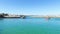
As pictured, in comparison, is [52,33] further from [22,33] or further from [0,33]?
[0,33]

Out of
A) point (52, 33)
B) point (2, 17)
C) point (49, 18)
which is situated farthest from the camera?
point (2, 17)

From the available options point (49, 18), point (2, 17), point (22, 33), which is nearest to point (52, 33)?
point (22, 33)

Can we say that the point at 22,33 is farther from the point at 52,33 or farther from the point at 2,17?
the point at 2,17

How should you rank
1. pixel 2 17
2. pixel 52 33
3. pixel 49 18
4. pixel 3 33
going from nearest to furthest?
1. pixel 3 33
2. pixel 52 33
3. pixel 49 18
4. pixel 2 17

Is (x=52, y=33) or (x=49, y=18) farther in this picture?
(x=49, y=18)

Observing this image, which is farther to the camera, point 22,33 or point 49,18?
point 49,18

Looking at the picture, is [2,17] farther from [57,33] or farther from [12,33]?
[57,33]

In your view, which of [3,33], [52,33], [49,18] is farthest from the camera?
[49,18]

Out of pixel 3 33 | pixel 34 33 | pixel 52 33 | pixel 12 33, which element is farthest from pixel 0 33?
pixel 52 33
